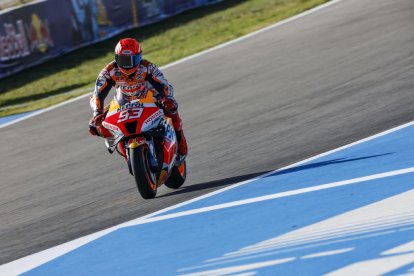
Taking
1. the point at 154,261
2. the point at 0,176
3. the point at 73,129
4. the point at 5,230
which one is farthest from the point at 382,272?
the point at 73,129

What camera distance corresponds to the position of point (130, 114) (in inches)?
388

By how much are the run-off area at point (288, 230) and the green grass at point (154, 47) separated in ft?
34.8

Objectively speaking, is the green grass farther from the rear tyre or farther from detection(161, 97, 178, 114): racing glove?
detection(161, 97, 178, 114): racing glove

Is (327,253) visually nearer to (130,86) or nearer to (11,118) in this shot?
(130,86)

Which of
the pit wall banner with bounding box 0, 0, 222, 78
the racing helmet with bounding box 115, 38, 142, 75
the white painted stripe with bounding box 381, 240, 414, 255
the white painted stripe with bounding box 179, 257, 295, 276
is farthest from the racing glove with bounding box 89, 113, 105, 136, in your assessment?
the pit wall banner with bounding box 0, 0, 222, 78

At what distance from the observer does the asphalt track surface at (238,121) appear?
10664 mm

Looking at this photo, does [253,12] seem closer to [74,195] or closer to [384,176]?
[74,195]

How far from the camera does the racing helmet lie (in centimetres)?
996

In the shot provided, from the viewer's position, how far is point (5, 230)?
10.3 metres

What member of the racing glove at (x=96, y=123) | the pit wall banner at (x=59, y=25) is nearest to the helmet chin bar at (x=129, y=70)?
the racing glove at (x=96, y=123)

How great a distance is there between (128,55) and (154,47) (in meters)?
13.2

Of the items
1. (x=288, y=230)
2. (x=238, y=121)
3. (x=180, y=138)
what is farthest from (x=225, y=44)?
(x=288, y=230)

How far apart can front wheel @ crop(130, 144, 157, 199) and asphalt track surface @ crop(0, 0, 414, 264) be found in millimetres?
225

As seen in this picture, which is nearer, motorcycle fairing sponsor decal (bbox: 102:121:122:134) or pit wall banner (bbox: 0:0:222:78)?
motorcycle fairing sponsor decal (bbox: 102:121:122:134)
